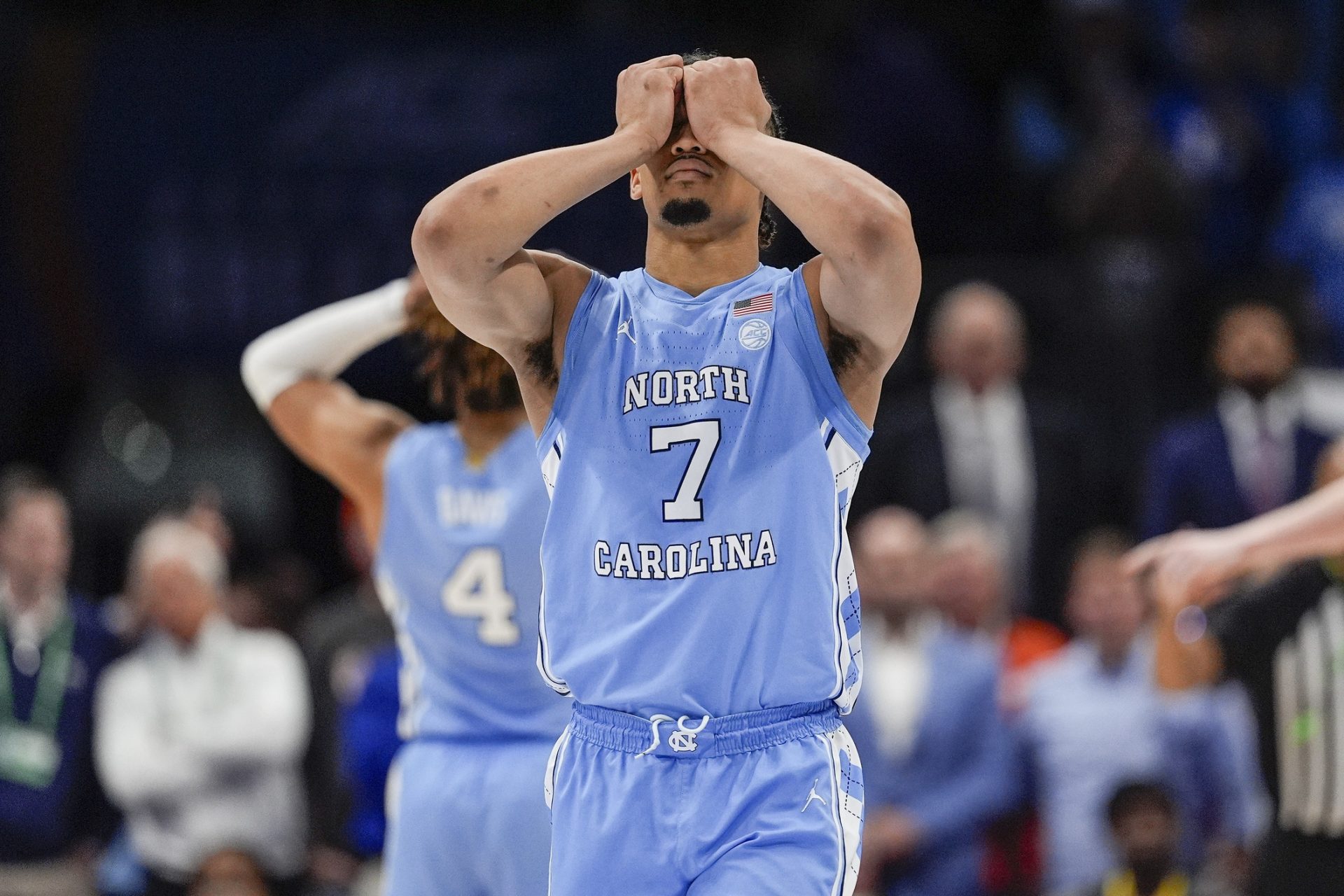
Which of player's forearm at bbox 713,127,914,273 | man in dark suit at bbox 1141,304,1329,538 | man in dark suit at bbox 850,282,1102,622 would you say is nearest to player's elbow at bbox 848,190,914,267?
player's forearm at bbox 713,127,914,273

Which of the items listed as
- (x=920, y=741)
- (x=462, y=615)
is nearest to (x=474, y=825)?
(x=462, y=615)

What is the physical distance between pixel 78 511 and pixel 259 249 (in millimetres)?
2252

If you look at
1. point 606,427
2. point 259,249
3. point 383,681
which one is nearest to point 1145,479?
point 383,681

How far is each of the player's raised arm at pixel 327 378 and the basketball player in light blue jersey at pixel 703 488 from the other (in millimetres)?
1825

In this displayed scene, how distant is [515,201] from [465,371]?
1760 mm

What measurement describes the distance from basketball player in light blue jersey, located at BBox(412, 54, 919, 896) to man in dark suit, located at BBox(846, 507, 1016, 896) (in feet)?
16.0

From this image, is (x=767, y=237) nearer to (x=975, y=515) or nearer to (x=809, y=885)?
(x=809, y=885)

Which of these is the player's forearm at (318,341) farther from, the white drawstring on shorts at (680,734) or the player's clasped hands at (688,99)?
the white drawstring on shorts at (680,734)

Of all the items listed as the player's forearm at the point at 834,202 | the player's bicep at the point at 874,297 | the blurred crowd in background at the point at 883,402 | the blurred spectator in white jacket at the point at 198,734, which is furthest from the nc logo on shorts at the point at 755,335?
the blurred spectator in white jacket at the point at 198,734

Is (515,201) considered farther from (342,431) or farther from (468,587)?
(342,431)

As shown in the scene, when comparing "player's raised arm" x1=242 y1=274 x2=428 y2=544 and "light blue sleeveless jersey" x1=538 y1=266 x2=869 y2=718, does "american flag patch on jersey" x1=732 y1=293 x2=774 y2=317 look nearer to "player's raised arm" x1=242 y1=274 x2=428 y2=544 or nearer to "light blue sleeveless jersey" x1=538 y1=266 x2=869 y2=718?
"light blue sleeveless jersey" x1=538 y1=266 x2=869 y2=718

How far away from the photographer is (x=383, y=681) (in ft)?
27.1

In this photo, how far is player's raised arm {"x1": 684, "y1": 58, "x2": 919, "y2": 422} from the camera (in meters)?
4.25

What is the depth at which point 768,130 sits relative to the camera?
478cm
